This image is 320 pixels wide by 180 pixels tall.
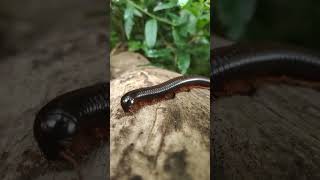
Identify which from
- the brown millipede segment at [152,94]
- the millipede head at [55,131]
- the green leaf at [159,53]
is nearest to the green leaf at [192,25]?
the green leaf at [159,53]

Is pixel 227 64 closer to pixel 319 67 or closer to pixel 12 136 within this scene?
pixel 319 67

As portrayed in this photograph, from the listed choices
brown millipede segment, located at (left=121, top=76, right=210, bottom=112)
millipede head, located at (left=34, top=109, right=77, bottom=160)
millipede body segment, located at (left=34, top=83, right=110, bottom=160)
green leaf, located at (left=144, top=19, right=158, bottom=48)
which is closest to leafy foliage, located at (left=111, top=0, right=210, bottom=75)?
green leaf, located at (left=144, top=19, right=158, bottom=48)

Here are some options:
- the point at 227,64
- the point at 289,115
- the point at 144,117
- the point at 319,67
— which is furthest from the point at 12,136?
the point at 319,67

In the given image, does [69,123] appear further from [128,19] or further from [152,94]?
[128,19]

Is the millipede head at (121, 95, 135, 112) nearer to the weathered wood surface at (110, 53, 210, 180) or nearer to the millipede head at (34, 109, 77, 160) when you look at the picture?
the weathered wood surface at (110, 53, 210, 180)

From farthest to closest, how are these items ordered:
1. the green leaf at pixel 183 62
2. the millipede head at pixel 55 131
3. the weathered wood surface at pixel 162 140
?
the green leaf at pixel 183 62
the millipede head at pixel 55 131
the weathered wood surface at pixel 162 140

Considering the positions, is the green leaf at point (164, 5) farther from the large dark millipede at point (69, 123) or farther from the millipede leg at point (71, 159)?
the millipede leg at point (71, 159)

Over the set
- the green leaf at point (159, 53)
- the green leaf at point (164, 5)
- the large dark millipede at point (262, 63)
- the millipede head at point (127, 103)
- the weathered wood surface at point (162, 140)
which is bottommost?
the weathered wood surface at point (162, 140)
